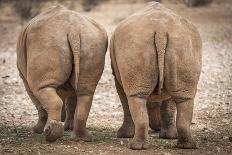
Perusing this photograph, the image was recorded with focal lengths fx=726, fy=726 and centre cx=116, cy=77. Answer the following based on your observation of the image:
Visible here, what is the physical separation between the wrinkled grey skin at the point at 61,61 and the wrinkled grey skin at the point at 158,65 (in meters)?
0.35

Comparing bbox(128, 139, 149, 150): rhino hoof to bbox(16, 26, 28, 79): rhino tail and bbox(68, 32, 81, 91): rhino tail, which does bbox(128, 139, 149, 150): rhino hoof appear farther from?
bbox(16, 26, 28, 79): rhino tail

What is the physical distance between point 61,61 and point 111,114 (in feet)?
10.5

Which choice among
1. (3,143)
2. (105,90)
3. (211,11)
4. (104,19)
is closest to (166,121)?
(3,143)

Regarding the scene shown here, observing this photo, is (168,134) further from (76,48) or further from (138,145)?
(76,48)

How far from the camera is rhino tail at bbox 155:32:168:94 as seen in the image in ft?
25.0

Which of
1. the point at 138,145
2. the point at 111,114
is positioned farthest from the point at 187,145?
the point at 111,114

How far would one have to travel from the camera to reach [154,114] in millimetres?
9305

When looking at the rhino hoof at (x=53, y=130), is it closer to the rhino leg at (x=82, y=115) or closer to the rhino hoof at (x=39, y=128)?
the rhino leg at (x=82, y=115)

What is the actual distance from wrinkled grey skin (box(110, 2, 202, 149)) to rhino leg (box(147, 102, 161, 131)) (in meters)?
1.14

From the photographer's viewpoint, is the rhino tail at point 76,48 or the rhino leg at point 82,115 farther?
the rhino leg at point 82,115

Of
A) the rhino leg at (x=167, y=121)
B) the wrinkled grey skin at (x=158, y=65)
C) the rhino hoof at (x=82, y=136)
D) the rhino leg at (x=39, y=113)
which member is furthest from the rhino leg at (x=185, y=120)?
the rhino leg at (x=39, y=113)

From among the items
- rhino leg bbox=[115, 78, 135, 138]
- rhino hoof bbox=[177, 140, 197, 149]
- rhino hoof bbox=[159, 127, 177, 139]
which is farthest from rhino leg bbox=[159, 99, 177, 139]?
rhino hoof bbox=[177, 140, 197, 149]

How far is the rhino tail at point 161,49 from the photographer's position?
25.0 ft

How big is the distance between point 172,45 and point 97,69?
1.00 m
